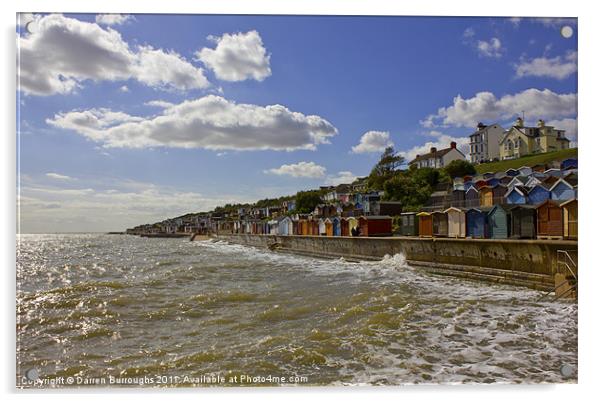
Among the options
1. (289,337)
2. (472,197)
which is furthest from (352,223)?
(289,337)

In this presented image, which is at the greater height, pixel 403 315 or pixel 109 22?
pixel 109 22

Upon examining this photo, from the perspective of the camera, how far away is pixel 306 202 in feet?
159

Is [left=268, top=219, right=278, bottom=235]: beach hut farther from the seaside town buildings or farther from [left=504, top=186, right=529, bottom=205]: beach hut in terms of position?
[left=504, top=186, right=529, bottom=205]: beach hut

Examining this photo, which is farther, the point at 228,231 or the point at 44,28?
the point at 228,231

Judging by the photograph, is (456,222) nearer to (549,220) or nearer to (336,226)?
(549,220)

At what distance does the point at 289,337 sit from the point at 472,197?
63.6ft

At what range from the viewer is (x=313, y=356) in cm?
575

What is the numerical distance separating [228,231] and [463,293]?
5947cm

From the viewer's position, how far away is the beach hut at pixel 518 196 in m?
15.9

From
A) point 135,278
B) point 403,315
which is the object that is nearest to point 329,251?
point 135,278

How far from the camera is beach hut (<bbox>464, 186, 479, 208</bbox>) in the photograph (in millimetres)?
22453

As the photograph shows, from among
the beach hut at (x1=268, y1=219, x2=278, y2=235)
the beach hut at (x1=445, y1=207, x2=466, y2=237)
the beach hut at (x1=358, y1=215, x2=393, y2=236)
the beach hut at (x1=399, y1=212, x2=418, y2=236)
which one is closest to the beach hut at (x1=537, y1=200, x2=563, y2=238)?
the beach hut at (x1=445, y1=207, x2=466, y2=237)

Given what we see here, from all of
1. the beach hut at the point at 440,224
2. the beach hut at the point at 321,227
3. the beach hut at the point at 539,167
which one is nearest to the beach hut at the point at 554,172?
the beach hut at the point at 539,167
